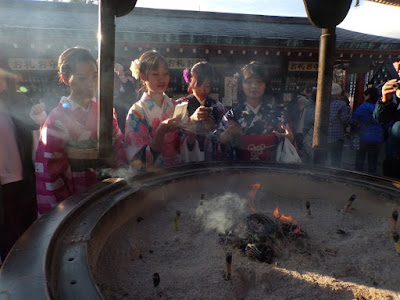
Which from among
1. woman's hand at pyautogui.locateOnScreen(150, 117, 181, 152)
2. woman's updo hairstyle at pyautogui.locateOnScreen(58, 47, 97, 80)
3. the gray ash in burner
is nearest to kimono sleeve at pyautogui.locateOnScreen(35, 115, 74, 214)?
woman's updo hairstyle at pyautogui.locateOnScreen(58, 47, 97, 80)

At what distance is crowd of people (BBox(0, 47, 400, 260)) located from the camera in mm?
2043

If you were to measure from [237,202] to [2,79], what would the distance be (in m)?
2.17

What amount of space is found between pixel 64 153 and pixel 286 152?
6.20 feet

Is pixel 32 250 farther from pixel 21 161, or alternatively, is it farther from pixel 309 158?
pixel 309 158

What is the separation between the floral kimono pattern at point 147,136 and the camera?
2.36 metres

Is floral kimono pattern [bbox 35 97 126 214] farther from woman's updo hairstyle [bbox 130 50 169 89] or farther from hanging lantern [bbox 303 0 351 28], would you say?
hanging lantern [bbox 303 0 351 28]

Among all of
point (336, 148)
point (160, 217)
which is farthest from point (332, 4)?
point (336, 148)

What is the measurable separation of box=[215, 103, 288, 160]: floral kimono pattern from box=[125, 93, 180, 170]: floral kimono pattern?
468 millimetres

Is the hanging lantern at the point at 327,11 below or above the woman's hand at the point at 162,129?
above

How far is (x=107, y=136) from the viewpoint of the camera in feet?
4.10

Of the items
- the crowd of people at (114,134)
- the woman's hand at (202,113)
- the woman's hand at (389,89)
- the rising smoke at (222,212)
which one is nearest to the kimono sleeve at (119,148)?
the crowd of people at (114,134)

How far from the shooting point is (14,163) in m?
2.42

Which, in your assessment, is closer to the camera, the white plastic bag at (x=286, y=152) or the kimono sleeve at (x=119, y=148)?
the kimono sleeve at (x=119, y=148)

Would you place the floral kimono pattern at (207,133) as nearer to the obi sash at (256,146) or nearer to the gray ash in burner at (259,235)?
the obi sash at (256,146)
